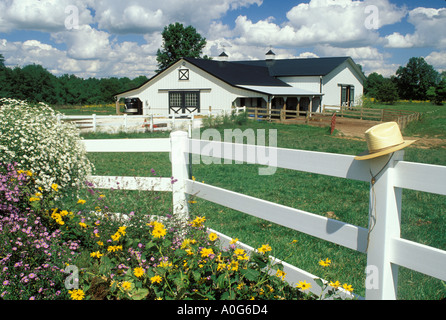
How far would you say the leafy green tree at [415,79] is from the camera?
2597 centimetres

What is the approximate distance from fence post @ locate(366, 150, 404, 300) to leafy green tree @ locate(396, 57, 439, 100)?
82.9ft

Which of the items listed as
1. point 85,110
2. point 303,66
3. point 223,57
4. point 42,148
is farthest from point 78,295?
point 85,110

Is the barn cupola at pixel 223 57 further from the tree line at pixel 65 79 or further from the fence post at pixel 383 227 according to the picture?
the fence post at pixel 383 227

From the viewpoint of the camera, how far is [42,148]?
4.86 metres

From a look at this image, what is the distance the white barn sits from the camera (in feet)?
96.8

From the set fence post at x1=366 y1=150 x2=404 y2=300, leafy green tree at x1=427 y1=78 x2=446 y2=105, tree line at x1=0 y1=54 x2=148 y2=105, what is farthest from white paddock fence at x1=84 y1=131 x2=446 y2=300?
tree line at x1=0 y1=54 x2=148 y2=105

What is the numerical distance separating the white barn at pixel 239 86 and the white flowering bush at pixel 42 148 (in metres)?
23.1

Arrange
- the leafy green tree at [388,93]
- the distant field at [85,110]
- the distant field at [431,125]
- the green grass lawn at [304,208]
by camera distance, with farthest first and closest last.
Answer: the distant field at [85,110]
the leafy green tree at [388,93]
the distant field at [431,125]
the green grass lawn at [304,208]

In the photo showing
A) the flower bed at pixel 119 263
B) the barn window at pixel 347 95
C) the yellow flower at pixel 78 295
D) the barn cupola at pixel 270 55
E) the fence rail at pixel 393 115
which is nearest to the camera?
the yellow flower at pixel 78 295

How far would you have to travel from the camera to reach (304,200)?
6.67 m

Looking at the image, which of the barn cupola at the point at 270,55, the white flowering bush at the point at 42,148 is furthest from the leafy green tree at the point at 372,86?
the white flowering bush at the point at 42,148

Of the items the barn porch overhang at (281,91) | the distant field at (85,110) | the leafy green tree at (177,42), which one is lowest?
the distant field at (85,110)

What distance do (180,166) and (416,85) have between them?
2971 cm

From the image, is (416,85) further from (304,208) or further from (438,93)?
(304,208)
